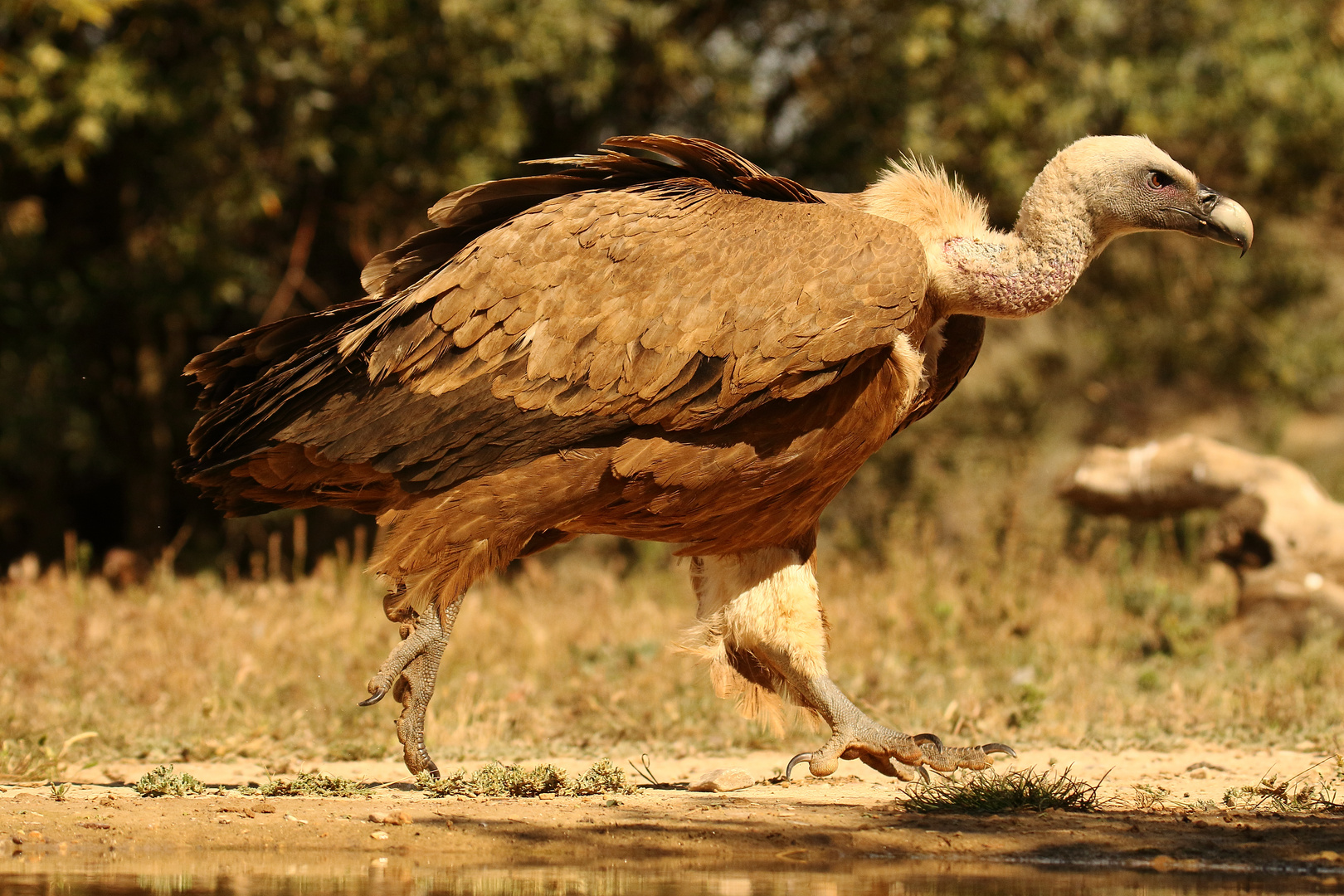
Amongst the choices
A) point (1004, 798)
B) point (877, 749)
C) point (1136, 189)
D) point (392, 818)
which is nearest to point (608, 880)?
point (392, 818)

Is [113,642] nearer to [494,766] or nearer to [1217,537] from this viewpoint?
[494,766]

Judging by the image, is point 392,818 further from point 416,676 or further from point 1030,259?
point 1030,259

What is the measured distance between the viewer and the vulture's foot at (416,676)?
5.55m

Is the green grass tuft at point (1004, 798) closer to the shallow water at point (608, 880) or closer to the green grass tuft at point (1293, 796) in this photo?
the green grass tuft at point (1293, 796)

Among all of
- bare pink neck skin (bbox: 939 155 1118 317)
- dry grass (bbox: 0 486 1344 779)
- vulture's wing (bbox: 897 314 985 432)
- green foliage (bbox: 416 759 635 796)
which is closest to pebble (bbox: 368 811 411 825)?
green foliage (bbox: 416 759 635 796)

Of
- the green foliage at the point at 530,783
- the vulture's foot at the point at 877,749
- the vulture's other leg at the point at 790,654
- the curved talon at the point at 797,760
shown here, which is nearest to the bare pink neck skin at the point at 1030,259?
the vulture's other leg at the point at 790,654

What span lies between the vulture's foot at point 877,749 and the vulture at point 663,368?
0.04 ft

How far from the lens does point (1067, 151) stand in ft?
18.1

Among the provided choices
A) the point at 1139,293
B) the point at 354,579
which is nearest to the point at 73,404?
the point at 354,579

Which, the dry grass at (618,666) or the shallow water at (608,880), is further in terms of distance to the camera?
the dry grass at (618,666)

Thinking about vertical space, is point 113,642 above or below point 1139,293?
below

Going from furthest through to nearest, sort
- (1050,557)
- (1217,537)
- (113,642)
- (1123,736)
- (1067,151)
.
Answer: (1050,557) < (1217,537) < (113,642) < (1123,736) < (1067,151)

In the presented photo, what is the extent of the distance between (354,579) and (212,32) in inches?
160

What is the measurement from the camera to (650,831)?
4570 mm
